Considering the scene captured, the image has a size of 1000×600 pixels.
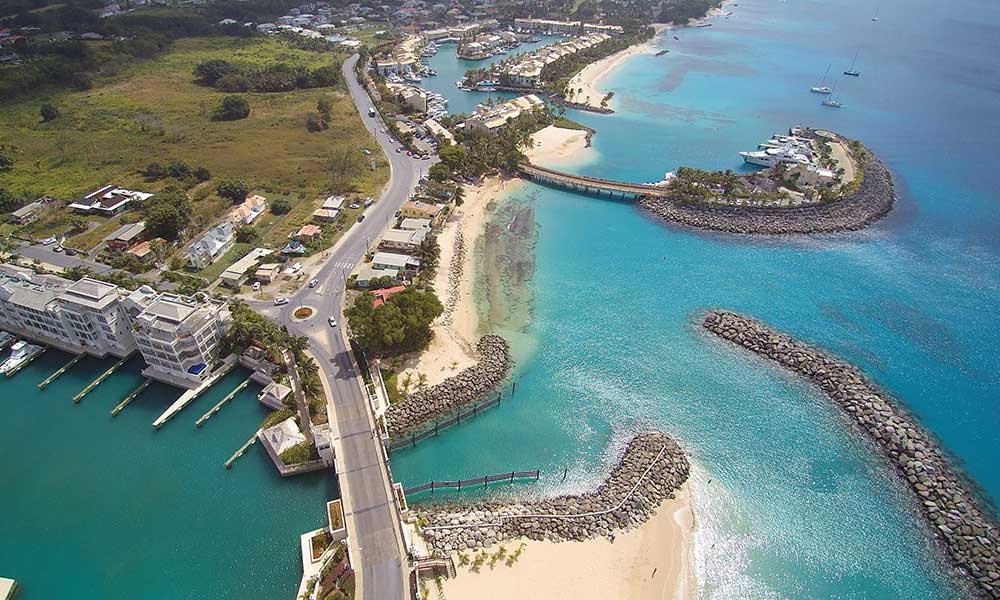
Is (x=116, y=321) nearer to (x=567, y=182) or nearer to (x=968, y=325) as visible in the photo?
(x=567, y=182)

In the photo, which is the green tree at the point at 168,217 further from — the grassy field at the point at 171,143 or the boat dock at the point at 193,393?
the boat dock at the point at 193,393

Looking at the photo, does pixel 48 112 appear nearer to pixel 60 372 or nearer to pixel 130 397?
pixel 60 372

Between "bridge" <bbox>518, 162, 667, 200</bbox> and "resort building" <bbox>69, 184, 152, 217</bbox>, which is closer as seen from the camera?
"resort building" <bbox>69, 184, 152, 217</bbox>

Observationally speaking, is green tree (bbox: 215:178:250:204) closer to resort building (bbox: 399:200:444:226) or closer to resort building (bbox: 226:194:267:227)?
resort building (bbox: 226:194:267:227)

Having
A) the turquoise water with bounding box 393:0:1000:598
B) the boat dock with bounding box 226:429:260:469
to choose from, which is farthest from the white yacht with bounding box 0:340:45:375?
the turquoise water with bounding box 393:0:1000:598

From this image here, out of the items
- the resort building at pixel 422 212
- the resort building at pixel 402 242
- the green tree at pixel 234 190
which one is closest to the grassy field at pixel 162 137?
the green tree at pixel 234 190

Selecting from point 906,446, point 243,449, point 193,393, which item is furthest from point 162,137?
point 906,446
